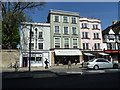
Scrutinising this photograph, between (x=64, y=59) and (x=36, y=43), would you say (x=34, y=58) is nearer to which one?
(x=36, y=43)

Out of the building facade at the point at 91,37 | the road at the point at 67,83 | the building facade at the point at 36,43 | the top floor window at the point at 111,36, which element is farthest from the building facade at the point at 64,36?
the road at the point at 67,83

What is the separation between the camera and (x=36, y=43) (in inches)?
1110

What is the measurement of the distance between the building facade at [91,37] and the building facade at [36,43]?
8.71 m

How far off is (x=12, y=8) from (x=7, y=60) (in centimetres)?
1048

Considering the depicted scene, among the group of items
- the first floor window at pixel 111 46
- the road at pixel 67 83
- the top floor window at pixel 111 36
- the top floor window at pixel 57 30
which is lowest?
the road at pixel 67 83

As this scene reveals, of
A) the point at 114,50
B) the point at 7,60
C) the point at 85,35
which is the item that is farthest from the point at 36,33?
the point at 114,50

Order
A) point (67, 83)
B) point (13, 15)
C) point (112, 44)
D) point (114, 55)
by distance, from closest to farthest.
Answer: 1. point (67, 83)
2. point (13, 15)
3. point (114, 55)
4. point (112, 44)

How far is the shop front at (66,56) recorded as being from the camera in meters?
27.6

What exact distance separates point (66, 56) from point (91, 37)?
8.43 meters

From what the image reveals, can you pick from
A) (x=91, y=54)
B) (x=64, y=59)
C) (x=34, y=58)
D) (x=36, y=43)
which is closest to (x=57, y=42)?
(x=64, y=59)

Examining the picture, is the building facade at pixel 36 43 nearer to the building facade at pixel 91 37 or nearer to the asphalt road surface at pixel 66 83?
the building facade at pixel 91 37

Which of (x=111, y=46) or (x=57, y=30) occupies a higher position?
(x=57, y=30)

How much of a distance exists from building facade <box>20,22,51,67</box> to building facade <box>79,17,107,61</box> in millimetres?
8710

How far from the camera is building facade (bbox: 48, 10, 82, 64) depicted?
28.3 meters
